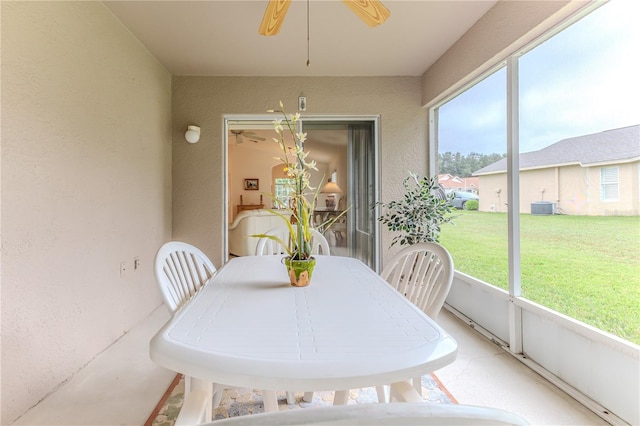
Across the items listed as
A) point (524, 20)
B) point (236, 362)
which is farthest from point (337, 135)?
point (236, 362)

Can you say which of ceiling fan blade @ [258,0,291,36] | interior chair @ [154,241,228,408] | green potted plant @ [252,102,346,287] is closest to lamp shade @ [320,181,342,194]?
ceiling fan blade @ [258,0,291,36]

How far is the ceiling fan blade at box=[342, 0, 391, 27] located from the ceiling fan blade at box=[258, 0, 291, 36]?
33cm

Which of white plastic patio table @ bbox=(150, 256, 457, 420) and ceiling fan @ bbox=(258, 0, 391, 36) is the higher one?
ceiling fan @ bbox=(258, 0, 391, 36)

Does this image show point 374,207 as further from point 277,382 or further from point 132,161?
point 277,382

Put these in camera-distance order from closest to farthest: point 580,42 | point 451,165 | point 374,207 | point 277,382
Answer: point 277,382, point 580,42, point 451,165, point 374,207

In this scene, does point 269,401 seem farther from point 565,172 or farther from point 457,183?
point 457,183

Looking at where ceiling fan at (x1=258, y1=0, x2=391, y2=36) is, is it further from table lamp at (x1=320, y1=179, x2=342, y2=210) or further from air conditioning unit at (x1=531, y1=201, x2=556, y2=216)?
table lamp at (x1=320, y1=179, x2=342, y2=210)

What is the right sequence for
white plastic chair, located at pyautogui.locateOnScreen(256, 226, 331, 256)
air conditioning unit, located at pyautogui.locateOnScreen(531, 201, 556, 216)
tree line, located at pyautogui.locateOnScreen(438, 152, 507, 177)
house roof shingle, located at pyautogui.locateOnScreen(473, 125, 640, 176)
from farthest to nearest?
tree line, located at pyautogui.locateOnScreen(438, 152, 507, 177)
white plastic chair, located at pyautogui.locateOnScreen(256, 226, 331, 256)
air conditioning unit, located at pyautogui.locateOnScreen(531, 201, 556, 216)
house roof shingle, located at pyautogui.locateOnScreen(473, 125, 640, 176)

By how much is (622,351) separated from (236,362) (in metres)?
1.86

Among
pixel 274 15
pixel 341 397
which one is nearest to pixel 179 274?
pixel 341 397

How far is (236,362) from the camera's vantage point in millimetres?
698

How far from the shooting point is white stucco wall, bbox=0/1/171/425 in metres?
1.51

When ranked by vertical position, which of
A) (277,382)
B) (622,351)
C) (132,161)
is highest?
(132,161)

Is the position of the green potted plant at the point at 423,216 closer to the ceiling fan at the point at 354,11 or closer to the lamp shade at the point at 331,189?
the lamp shade at the point at 331,189
